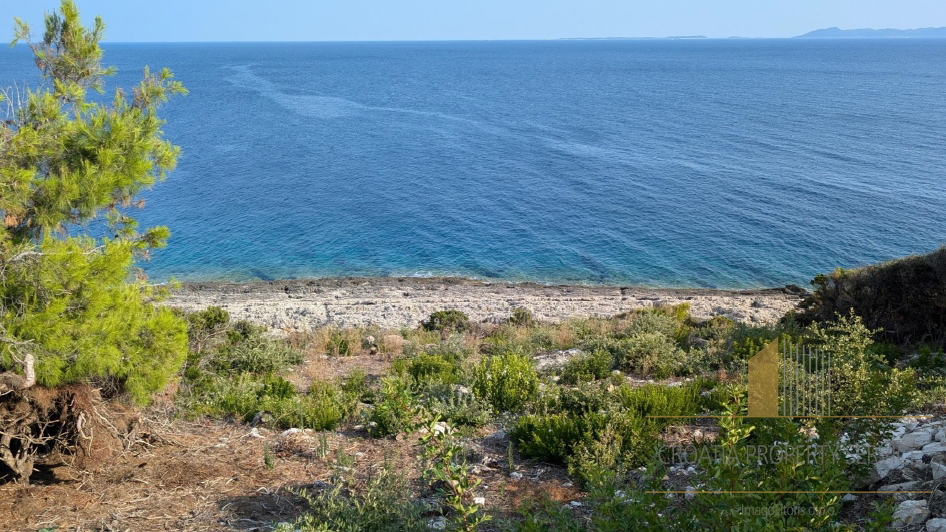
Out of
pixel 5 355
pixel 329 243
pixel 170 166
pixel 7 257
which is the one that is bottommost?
pixel 329 243

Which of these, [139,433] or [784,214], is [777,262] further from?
[139,433]

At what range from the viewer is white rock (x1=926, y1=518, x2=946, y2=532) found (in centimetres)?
462

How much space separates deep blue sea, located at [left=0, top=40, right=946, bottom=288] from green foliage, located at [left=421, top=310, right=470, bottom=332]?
14291 mm

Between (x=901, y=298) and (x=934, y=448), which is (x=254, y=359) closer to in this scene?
(x=934, y=448)

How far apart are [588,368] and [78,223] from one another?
7.50m

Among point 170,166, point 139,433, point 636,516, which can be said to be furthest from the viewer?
point 170,166

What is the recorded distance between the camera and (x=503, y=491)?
644 cm

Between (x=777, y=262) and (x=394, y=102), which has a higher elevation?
(x=394, y=102)

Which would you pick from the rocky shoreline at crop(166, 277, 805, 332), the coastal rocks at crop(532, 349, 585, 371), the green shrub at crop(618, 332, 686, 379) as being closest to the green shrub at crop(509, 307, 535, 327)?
the rocky shoreline at crop(166, 277, 805, 332)

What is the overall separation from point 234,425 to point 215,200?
39.6m

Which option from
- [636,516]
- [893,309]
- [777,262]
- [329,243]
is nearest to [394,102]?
[329,243]

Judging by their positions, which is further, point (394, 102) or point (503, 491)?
point (394, 102)

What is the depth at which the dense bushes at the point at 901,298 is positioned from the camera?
1256 centimetres

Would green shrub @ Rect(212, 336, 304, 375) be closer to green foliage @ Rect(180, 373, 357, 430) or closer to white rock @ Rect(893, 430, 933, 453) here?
green foliage @ Rect(180, 373, 357, 430)
